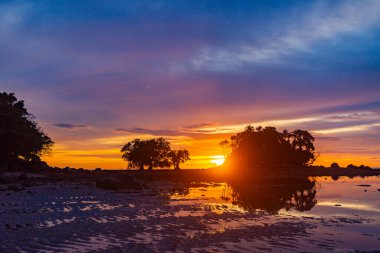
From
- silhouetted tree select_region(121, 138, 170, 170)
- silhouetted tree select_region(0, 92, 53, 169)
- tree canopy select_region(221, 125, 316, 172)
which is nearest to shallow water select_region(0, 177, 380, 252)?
silhouetted tree select_region(0, 92, 53, 169)

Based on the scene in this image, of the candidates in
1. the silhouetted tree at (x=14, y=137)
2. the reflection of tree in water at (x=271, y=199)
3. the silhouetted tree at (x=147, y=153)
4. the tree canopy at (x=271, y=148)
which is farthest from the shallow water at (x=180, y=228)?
the tree canopy at (x=271, y=148)

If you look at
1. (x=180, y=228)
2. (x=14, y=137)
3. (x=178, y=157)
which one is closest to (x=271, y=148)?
(x=178, y=157)

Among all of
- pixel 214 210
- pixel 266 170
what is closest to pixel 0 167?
pixel 214 210

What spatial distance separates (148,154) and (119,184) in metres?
72.5

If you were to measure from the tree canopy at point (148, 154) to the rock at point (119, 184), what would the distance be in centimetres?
7067

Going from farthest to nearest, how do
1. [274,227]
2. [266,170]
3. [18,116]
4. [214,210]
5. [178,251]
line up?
1. [266,170]
2. [18,116]
3. [214,210]
4. [274,227]
5. [178,251]

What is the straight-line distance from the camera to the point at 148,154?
119875 millimetres

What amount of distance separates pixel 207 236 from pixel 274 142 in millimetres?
130092

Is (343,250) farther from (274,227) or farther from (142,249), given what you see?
(142,249)

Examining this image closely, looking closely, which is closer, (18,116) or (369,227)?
(369,227)

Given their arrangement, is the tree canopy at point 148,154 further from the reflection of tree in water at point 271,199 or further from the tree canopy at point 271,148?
the reflection of tree in water at point 271,199

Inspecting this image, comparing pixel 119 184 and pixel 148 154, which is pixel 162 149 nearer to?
pixel 148 154

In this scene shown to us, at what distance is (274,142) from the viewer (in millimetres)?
144375

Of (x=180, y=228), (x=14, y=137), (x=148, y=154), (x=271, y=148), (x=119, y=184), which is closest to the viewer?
(x=180, y=228)
